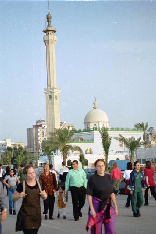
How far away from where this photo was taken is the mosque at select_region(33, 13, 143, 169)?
69.3 m

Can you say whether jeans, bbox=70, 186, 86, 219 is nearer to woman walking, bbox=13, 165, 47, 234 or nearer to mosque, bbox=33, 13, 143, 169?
woman walking, bbox=13, 165, 47, 234

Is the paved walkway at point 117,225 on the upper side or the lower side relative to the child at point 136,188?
lower

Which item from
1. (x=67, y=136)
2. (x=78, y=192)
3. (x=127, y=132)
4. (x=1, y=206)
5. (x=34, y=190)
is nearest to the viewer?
(x=1, y=206)

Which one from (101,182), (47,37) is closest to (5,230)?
(101,182)

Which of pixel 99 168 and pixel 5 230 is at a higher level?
pixel 99 168

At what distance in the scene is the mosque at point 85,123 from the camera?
69312 mm

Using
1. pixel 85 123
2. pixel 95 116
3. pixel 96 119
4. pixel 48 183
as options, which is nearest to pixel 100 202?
pixel 48 183

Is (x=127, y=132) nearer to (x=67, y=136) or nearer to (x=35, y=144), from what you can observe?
(x=67, y=136)

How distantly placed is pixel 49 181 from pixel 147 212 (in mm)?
2850

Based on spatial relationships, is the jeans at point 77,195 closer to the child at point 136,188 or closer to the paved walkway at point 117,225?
the paved walkway at point 117,225

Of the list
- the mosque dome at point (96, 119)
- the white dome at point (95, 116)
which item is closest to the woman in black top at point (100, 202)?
the mosque dome at point (96, 119)

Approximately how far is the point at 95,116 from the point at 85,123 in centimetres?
270

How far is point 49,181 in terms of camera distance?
1118cm

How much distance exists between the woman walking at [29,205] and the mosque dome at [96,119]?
74212mm
